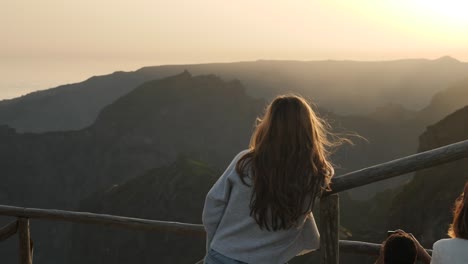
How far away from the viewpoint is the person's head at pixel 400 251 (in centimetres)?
296

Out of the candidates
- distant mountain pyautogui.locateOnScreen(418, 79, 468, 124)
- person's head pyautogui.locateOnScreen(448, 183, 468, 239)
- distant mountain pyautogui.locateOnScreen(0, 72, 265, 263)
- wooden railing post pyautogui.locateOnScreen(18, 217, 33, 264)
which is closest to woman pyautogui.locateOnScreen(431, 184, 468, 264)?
person's head pyautogui.locateOnScreen(448, 183, 468, 239)

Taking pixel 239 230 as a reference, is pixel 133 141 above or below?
below

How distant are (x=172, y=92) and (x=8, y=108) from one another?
172 feet

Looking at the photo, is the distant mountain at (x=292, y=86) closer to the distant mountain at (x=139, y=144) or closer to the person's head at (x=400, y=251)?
the distant mountain at (x=139, y=144)

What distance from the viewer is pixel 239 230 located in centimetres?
325

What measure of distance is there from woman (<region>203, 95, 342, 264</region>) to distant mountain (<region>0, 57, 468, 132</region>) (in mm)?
103972

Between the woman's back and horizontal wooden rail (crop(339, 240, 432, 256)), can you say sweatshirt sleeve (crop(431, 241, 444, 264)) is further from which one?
horizontal wooden rail (crop(339, 240, 432, 256))

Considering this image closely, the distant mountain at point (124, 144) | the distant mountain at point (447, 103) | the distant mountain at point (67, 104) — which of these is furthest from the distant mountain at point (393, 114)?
the distant mountain at point (67, 104)

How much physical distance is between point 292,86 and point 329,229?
117030 mm

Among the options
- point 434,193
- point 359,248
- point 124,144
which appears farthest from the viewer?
point 124,144

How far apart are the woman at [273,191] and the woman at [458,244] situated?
662mm

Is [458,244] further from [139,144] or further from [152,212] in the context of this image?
[139,144]

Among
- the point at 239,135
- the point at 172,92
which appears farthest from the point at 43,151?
the point at 239,135

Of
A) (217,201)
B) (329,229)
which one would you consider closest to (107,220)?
(329,229)
